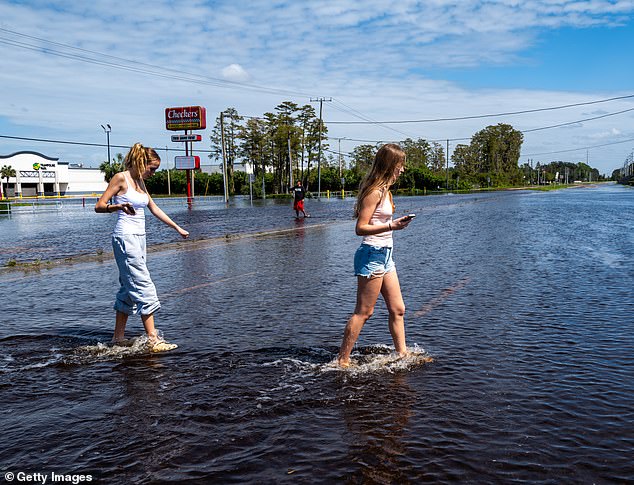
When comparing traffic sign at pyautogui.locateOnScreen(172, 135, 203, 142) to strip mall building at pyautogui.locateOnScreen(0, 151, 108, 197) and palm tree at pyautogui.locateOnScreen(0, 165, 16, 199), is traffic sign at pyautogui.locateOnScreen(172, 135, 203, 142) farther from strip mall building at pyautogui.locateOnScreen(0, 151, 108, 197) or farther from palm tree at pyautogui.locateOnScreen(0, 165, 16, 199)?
palm tree at pyautogui.locateOnScreen(0, 165, 16, 199)

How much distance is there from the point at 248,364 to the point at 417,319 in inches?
90.7

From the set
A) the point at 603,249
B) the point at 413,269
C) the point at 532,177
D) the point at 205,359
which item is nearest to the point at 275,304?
the point at 205,359

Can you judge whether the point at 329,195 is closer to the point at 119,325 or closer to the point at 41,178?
the point at 41,178

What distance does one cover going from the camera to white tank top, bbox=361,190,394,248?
442 centimetres

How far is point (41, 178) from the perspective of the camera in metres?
97.7

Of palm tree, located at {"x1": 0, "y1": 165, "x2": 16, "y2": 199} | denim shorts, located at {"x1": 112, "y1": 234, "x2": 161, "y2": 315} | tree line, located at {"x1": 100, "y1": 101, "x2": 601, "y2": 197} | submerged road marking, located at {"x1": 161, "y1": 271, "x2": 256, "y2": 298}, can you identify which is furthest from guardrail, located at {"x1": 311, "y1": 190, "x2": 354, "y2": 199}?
denim shorts, located at {"x1": 112, "y1": 234, "x2": 161, "y2": 315}

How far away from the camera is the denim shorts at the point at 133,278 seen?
507 centimetres

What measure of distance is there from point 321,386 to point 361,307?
71cm

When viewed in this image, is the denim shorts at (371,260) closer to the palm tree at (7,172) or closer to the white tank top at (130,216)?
the white tank top at (130,216)

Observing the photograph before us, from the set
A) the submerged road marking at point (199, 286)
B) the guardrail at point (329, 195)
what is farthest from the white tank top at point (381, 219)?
the guardrail at point (329, 195)

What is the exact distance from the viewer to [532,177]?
559 ft

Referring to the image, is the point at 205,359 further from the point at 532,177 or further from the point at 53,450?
the point at 532,177

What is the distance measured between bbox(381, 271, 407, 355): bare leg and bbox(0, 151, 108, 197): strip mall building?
97.8m

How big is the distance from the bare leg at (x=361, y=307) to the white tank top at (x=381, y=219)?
278mm
